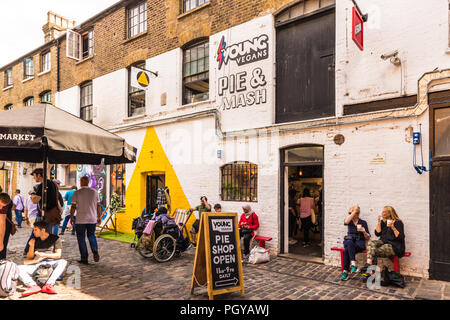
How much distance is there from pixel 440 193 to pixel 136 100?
10.3 m

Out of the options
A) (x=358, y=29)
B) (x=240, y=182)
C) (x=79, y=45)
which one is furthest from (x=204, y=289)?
(x=79, y=45)

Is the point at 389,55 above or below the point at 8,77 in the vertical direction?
below

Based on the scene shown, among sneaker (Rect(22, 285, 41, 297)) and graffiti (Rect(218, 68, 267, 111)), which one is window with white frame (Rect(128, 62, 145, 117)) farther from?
sneaker (Rect(22, 285, 41, 297))

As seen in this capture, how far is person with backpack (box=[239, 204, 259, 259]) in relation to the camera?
787 centimetres

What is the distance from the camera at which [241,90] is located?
9.02 m

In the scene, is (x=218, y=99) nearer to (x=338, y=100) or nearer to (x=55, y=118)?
(x=338, y=100)

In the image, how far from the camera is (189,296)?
5.13 meters

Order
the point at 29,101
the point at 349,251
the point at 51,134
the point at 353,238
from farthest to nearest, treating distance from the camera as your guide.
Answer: the point at 29,101 < the point at 353,238 < the point at 349,251 < the point at 51,134

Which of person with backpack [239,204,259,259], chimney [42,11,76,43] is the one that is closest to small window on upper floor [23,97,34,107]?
chimney [42,11,76,43]

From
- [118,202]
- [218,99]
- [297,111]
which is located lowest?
[118,202]

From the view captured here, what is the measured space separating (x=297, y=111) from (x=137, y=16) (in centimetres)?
804

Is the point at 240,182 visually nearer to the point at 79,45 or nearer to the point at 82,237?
the point at 82,237

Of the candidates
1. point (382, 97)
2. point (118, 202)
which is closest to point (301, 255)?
point (382, 97)

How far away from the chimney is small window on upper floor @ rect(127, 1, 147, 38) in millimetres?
6362
